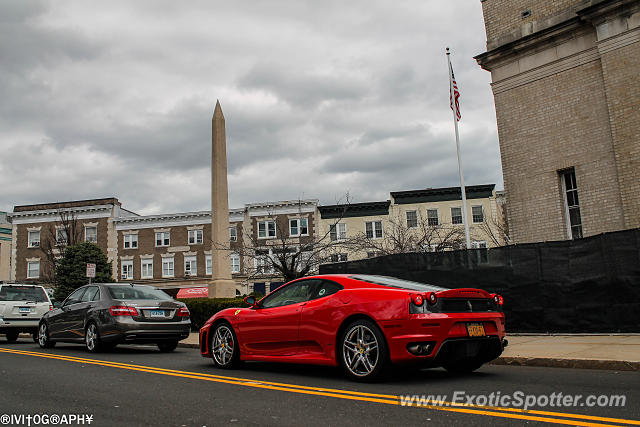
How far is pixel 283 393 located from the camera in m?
6.03

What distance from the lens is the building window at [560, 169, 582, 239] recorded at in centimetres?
1559

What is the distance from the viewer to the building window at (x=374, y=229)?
47375 mm

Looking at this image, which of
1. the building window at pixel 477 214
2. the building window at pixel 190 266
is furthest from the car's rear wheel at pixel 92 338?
the building window at pixel 190 266

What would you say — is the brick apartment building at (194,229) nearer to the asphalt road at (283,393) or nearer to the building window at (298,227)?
the building window at (298,227)

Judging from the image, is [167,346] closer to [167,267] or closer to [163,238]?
[167,267]

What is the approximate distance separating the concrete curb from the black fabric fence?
350 cm

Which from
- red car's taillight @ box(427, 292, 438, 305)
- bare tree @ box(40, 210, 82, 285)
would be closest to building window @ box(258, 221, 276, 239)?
bare tree @ box(40, 210, 82, 285)

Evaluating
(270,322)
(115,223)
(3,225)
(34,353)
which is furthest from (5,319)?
(3,225)

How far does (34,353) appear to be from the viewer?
38.1ft

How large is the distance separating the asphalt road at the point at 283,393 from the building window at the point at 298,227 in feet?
133

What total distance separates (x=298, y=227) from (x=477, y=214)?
15357 millimetres

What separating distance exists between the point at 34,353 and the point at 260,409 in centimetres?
844

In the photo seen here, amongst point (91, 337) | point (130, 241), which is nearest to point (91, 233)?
point (130, 241)

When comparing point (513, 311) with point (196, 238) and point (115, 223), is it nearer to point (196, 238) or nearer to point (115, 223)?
point (196, 238)
